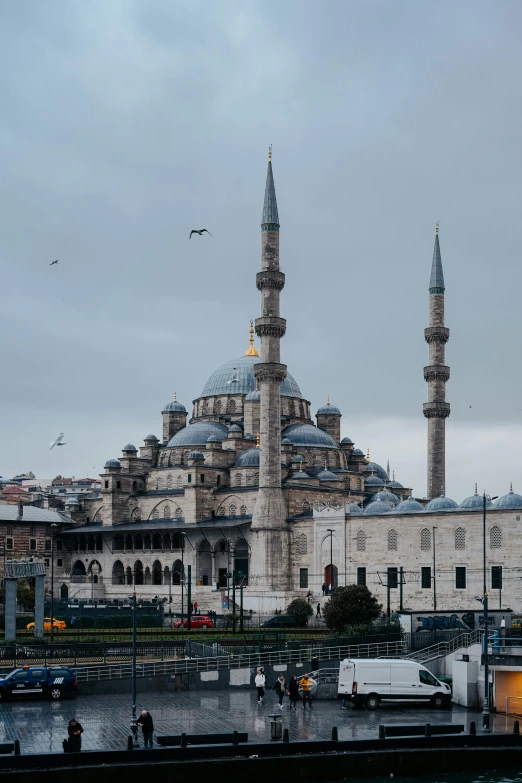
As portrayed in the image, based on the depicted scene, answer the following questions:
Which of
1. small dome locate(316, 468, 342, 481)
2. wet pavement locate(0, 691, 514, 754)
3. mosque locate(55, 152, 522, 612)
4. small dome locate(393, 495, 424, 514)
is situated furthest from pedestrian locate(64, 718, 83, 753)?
small dome locate(316, 468, 342, 481)

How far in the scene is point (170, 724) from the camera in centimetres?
2817

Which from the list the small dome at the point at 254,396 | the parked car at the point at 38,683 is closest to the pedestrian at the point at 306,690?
the parked car at the point at 38,683

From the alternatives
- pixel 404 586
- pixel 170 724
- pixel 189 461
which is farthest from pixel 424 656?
pixel 189 461

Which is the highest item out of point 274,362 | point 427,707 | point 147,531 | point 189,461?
point 274,362

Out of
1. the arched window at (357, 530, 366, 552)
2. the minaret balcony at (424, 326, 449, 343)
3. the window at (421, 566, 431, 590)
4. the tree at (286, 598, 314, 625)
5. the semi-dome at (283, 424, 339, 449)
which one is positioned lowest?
the tree at (286, 598, 314, 625)

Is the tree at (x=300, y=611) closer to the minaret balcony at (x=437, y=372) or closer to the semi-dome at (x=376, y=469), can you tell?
the minaret balcony at (x=437, y=372)

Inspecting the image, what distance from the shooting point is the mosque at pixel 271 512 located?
201 feet

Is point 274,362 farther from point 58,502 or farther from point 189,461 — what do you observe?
point 58,502

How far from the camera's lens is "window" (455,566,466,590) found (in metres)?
59.9

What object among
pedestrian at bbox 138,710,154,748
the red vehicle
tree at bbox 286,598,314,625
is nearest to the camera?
pedestrian at bbox 138,710,154,748

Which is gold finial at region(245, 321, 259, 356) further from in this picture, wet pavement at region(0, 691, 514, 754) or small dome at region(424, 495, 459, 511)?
wet pavement at region(0, 691, 514, 754)

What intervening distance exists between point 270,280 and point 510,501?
19.6 m

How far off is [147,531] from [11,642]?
37335 millimetres

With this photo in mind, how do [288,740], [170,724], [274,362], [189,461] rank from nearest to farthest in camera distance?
[288,740] → [170,724] → [274,362] → [189,461]
